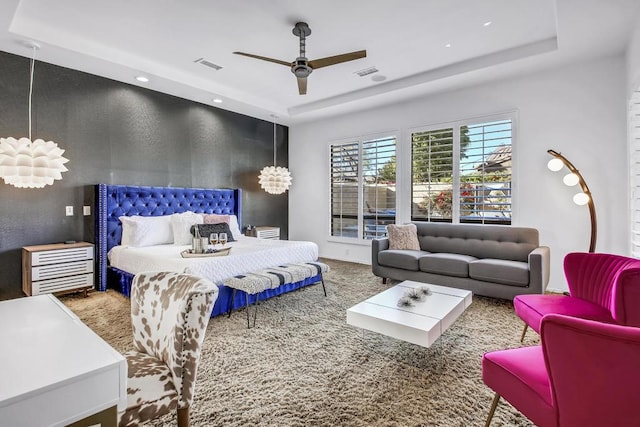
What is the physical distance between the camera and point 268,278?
3.36 m

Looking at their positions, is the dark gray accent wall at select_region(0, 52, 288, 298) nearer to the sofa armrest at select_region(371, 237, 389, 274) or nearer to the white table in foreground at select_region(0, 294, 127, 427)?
the sofa armrest at select_region(371, 237, 389, 274)

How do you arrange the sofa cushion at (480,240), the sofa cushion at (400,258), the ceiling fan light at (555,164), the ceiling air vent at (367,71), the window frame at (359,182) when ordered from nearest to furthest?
the ceiling fan light at (555,164) < the sofa cushion at (480,240) < the sofa cushion at (400,258) < the ceiling air vent at (367,71) < the window frame at (359,182)

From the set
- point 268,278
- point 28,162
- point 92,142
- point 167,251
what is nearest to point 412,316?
point 268,278

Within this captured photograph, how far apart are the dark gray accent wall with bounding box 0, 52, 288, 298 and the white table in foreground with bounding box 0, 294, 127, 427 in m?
3.63

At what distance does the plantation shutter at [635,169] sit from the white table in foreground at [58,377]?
4.44 meters

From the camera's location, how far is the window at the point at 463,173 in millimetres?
4684

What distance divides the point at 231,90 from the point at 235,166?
145 centimetres

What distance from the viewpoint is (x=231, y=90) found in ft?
17.8

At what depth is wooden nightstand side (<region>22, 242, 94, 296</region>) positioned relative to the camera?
3.62 metres

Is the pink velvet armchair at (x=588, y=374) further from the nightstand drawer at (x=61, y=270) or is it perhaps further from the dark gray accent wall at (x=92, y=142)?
the dark gray accent wall at (x=92, y=142)

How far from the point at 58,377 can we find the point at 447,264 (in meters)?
4.05

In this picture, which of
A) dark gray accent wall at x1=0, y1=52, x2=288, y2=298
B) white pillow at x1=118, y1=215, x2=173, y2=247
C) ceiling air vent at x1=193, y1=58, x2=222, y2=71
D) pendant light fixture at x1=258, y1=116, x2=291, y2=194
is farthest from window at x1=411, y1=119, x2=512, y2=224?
white pillow at x1=118, y1=215, x2=173, y2=247

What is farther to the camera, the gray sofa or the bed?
the gray sofa

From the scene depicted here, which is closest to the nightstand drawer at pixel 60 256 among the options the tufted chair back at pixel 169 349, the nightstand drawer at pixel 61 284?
the nightstand drawer at pixel 61 284
